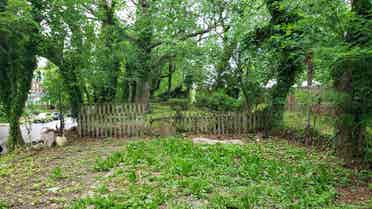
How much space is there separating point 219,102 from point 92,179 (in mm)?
6013

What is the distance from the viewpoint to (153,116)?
8555 millimetres

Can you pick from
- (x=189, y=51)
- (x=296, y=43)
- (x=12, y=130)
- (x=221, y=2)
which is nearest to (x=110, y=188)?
(x=296, y=43)

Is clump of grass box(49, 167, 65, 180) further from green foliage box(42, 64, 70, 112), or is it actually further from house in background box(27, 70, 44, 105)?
house in background box(27, 70, 44, 105)

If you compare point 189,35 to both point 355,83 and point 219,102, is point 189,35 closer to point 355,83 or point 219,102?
point 219,102

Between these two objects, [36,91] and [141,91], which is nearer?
[36,91]

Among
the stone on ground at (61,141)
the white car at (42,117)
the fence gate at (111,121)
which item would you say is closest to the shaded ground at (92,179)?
the stone on ground at (61,141)

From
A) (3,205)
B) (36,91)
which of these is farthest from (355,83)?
(36,91)

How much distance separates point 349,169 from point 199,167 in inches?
100

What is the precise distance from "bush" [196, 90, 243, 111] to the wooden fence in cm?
74

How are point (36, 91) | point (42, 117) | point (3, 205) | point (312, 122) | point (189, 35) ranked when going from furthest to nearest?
1. point (42, 117)
2. point (189, 35)
3. point (36, 91)
4. point (312, 122)
5. point (3, 205)

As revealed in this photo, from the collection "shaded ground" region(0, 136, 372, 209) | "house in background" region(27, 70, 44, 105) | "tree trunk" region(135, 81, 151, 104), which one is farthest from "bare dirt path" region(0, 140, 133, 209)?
"tree trunk" region(135, 81, 151, 104)

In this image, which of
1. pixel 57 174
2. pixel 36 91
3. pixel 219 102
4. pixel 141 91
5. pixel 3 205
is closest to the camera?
pixel 3 205

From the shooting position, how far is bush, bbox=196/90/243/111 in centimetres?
919

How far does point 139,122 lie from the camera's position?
8383mm
